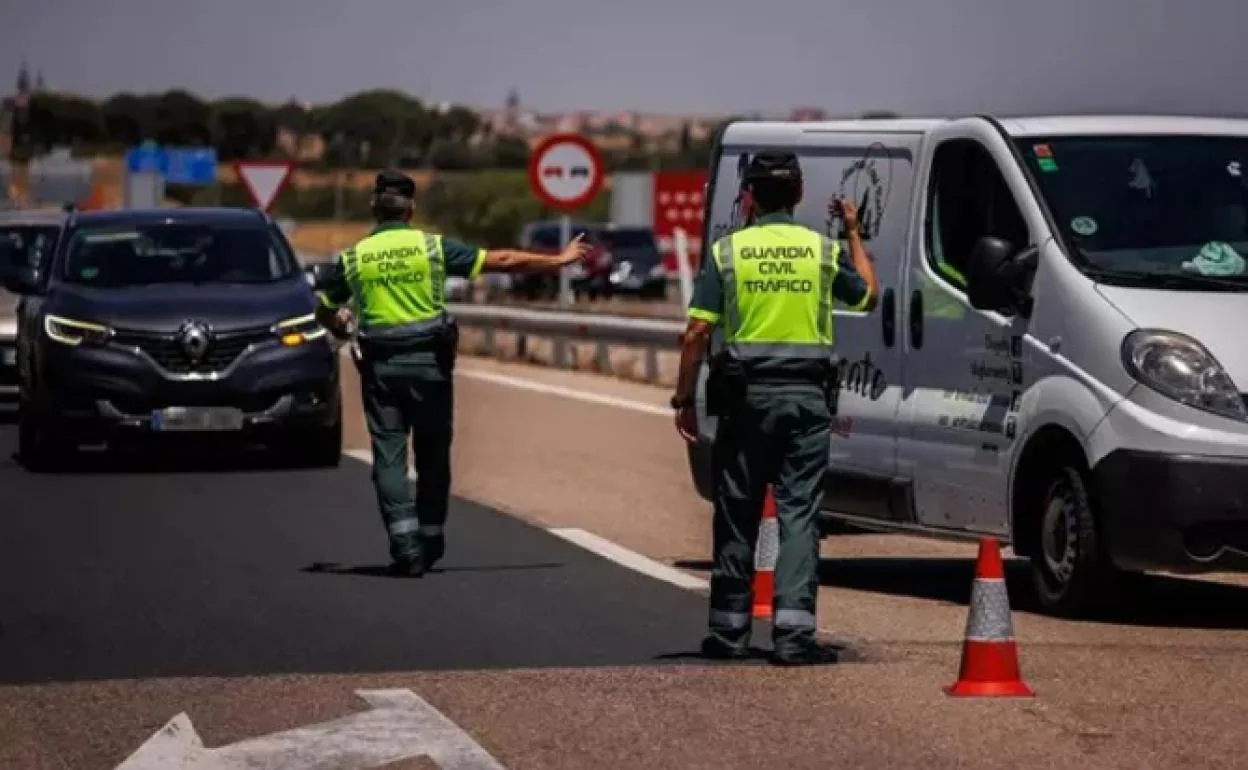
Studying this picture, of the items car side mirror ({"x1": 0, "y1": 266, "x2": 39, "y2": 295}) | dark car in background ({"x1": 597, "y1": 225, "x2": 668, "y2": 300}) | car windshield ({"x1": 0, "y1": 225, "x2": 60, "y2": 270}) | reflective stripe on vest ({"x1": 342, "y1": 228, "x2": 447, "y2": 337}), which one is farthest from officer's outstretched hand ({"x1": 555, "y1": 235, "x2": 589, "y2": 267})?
dark car in background ({"x1": 597, "y1": 225, "x2": 668, "y2": 300})

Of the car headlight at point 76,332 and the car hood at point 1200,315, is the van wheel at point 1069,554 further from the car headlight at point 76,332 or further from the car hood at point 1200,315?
the car headlight at point 76,332

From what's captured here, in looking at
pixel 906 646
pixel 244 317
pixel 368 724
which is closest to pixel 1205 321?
pixel 906 646

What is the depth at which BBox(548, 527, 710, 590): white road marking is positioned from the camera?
13602 mm

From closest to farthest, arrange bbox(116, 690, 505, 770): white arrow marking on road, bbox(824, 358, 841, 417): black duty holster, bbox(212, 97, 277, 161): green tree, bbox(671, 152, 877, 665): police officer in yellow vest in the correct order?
bbox(116, 690, 505, 770): white arrow marking on road
bbox(671, 152, 877, 665): police officer in yellow vest
bbox(824, 358, 841, 417): black duty holster
bbox(212, 97, 277, 161): green tree

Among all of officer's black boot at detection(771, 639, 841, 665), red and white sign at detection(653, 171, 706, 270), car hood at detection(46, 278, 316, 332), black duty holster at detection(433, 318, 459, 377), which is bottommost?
red and white sign at detection(653, 171, 706, 270)

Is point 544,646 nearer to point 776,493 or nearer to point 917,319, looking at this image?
point 776,493

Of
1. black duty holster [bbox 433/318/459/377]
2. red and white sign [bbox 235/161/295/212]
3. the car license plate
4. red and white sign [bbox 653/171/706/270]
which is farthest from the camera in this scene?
red and white sign [bbox 653/171/706/270]

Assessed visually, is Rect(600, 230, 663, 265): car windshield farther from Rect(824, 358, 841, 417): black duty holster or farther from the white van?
Rect(824, 358, 841, 417): black duty holster

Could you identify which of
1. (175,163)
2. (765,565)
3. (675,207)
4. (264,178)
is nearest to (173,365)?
(765,565)

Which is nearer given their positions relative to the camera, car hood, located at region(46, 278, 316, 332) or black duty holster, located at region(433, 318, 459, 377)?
black duty holster, located at region(433, 318, 459, 377)

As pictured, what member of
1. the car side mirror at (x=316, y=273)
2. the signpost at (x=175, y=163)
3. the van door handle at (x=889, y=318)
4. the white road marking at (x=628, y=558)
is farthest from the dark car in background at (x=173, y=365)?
the signpost at (x=175, y=163)

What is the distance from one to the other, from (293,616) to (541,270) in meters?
2.13

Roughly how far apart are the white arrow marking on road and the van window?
166 inches

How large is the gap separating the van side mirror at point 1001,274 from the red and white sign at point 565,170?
20.1 metres
